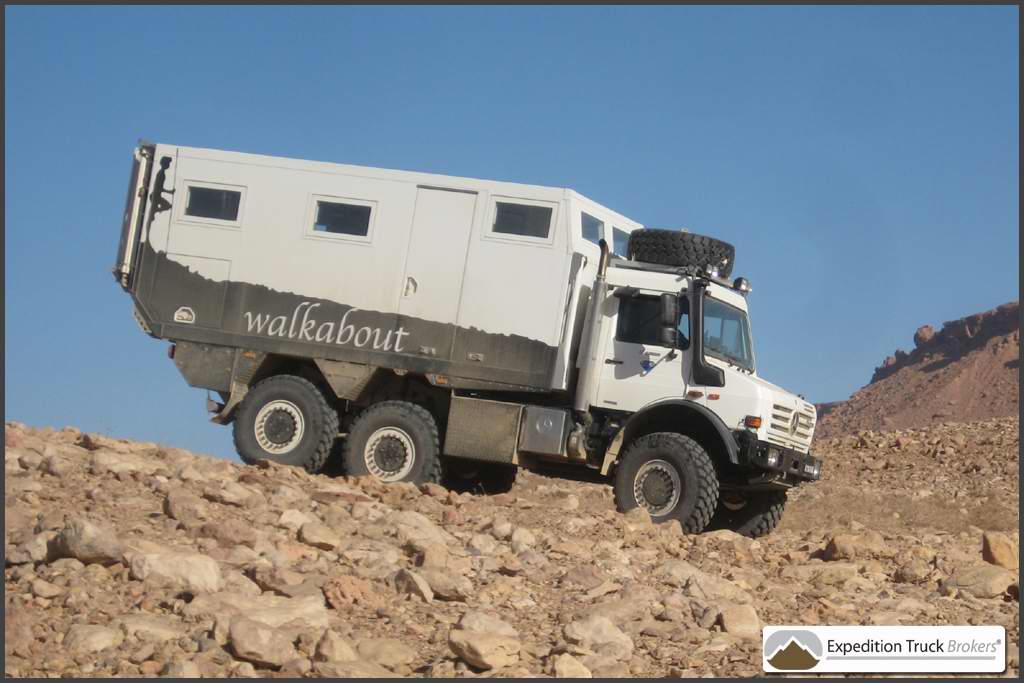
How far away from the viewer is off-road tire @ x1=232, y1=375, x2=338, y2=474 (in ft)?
48.5

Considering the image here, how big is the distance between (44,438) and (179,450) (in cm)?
132

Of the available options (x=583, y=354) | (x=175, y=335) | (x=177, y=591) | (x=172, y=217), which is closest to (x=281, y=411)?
(x=175, y=335)

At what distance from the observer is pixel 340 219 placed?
1479cm

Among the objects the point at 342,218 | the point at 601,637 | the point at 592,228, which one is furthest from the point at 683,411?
the point at 601,637

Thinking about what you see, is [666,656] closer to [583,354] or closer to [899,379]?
[583,354]

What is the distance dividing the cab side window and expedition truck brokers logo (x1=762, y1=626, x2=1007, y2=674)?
212 inches

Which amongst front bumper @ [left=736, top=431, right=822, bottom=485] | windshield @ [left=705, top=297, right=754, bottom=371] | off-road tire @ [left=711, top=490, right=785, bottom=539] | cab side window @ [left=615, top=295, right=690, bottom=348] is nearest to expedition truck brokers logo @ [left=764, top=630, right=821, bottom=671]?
front bumper @ [left=736, top=431, right=822, bottom=485]

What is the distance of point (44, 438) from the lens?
1288 centimetres

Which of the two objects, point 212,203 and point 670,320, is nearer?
point 670,320

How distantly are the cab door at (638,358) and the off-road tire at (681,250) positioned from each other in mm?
674

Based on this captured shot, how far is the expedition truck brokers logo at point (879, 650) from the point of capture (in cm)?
836

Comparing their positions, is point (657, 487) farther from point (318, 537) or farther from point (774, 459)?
point (318, 537)

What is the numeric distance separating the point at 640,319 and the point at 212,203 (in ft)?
17.0

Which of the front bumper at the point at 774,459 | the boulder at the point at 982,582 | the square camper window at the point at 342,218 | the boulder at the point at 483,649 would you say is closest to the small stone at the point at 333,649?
the boulder at the point at 483,649
